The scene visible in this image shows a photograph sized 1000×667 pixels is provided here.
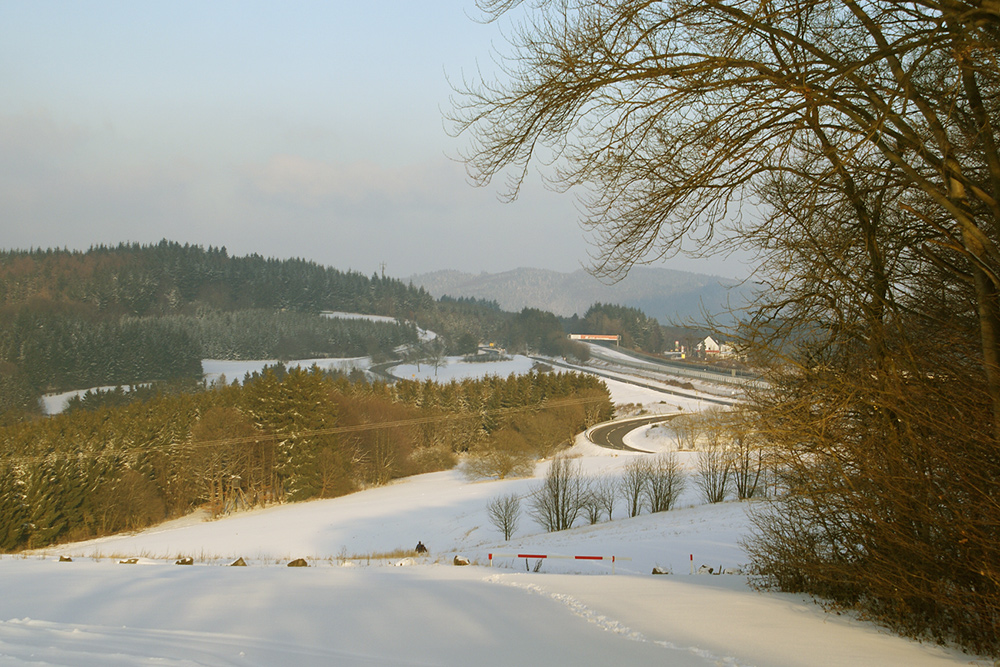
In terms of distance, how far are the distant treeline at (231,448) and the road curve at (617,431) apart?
2.69 metres

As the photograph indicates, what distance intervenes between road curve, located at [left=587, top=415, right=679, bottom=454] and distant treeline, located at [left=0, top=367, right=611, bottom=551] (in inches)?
A: 106

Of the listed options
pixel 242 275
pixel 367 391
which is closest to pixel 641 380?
pixel 367 391

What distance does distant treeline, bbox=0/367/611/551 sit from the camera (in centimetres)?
3922

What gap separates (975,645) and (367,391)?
65.8 metres

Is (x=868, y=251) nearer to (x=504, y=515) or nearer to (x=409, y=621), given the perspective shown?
(x=409, y=621)

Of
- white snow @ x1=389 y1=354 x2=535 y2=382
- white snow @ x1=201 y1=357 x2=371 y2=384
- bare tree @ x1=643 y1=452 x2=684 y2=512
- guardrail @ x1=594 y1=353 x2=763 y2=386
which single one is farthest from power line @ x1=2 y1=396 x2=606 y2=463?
white snow @ x1=201 y1=357 x2=371 y2=384

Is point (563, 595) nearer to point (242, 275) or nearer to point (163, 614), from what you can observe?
point (163, 614)

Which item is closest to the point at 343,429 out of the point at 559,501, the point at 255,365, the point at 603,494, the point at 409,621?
the point at 559,501

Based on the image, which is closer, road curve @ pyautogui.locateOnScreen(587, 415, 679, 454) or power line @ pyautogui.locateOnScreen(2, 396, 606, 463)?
power line @ pyautogui.locateOnScreen(2, 396, 606, 463)

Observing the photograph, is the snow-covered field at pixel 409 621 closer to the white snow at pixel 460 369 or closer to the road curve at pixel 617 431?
the road curve at pixel 617 431

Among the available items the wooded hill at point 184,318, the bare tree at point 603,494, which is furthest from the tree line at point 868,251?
the wooded hill at point 184,318

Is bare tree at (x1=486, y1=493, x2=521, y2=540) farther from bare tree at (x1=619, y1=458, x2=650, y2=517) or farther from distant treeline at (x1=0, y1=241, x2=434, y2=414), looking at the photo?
distant treeline at (x1=0, y1=241, x2=434, y2=414)

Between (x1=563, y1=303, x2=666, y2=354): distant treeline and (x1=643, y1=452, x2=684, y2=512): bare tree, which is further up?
(x1=563, y1=303, x2=666, y2=354): distant treeline

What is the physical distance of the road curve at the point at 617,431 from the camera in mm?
61250
